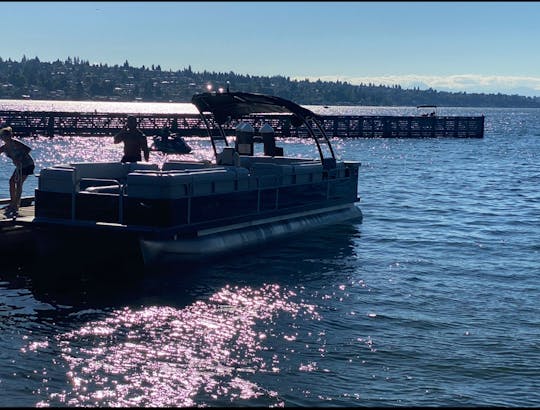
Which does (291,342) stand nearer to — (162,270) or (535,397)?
(535,397)

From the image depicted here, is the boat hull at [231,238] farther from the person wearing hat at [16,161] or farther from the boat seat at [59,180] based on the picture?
the person wearing hat at [16,161]

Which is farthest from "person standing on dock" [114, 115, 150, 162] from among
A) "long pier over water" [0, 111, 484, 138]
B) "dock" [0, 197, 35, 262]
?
"long pier over water" [0, 111, 484, 138]

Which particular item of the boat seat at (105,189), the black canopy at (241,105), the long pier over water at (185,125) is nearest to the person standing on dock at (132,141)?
the boat seat at (105,189)

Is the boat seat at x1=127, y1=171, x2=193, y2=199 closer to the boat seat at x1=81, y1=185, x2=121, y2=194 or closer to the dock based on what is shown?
the boat seat at x1=81, y1=185, x2=121, y2=194

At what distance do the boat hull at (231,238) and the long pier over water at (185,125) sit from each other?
4787 cm

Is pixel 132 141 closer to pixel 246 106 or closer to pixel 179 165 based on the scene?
pixel 179 165

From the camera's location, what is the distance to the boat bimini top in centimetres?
2295

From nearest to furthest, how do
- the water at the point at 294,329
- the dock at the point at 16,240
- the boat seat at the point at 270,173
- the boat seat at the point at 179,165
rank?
the water at the point at 294,329
the dock at the point at 16,240
the boat seat at the point at 270,173
the boat seat at the point at 179,165

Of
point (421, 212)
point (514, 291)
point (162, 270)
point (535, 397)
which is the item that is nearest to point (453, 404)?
point (535, 397)

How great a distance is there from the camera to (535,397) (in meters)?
10.9

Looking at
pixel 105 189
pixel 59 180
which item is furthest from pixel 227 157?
pixel 59 180

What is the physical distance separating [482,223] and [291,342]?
18.0m

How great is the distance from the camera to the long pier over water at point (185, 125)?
82.4 meters

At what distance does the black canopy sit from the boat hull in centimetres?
327
